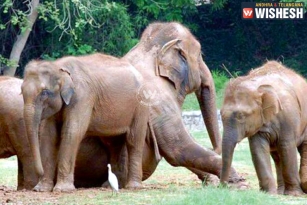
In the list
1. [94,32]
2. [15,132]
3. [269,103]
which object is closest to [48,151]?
[15,132]

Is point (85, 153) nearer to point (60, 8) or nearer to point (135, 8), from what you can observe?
point (60, 8)

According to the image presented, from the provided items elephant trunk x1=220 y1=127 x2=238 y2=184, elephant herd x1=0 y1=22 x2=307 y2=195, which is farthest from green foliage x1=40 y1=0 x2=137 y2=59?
elephant trunk x1=220 y1=127 x2=238 y2=184

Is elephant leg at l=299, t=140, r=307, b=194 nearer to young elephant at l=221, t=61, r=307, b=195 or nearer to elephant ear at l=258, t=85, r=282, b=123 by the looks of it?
young elephant at l=221, t=61, r=307, b=195

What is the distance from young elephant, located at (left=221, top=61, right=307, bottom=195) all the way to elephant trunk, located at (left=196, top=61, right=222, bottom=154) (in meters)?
2.64

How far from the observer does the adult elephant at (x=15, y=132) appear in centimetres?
1345

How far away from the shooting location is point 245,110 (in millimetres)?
12422

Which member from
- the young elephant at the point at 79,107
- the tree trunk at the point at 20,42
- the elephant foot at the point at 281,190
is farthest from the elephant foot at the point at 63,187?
the tree trunk at the point at 20,42

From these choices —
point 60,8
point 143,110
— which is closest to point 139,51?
point 143,110

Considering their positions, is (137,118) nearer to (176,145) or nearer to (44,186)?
(176,145)

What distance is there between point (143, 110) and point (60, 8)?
13827 mm

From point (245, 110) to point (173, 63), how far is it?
238cm

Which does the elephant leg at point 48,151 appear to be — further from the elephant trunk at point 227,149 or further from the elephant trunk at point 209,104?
the elephant trunk at point 209,104

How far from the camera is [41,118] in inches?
481

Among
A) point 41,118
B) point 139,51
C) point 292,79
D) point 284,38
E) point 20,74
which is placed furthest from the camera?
point 284,38
